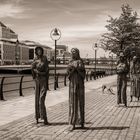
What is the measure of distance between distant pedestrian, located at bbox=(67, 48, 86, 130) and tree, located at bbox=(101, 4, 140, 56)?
22.7m

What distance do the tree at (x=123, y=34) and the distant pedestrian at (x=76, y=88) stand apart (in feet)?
74.6

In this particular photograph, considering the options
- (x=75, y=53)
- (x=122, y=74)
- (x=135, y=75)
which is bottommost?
(x=135, y=75)

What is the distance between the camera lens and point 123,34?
109ft

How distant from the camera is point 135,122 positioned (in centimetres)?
1171

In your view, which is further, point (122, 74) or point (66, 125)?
point (122, 74)

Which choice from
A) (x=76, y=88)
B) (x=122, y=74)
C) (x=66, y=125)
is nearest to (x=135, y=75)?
(x=122, y=74)

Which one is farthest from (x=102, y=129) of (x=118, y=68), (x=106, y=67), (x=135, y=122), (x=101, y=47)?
(x=106, y=67)

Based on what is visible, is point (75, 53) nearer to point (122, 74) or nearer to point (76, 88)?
point (76, 88)

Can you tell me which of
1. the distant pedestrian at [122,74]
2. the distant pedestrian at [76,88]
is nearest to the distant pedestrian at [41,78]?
the distant pedestrian at [76,88]

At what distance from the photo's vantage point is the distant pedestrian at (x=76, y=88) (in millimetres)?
10320

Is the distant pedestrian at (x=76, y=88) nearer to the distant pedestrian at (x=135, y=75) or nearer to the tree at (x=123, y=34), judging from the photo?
the distant pedestrian at (x=135, y=75)

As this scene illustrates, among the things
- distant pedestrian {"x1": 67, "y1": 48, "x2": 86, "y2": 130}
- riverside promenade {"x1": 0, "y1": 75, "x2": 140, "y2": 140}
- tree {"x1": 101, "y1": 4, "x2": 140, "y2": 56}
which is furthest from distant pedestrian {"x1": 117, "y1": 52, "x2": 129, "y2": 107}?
tree {"x1": 101, "y1": 4, "x2": 140, "y2": 56}

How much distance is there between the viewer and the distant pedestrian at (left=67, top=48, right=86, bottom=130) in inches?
406

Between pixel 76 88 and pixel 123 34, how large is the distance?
2339 cm
